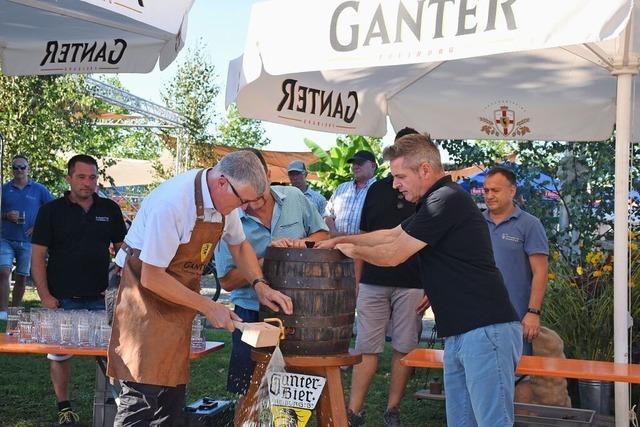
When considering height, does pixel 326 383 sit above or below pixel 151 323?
below

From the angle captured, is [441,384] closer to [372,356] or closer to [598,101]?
[372,356]

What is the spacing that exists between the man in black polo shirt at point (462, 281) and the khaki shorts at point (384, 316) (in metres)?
1.90

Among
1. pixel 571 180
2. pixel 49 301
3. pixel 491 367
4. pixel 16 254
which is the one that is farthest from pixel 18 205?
pixel 491 367

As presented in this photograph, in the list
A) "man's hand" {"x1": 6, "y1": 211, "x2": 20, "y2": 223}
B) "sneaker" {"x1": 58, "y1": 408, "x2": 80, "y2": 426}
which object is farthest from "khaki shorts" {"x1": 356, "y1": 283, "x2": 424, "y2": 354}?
"man's hand" {"x1": 6, "y1": 211, "x2": 20, "y2": 223}

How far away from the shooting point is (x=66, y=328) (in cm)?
500

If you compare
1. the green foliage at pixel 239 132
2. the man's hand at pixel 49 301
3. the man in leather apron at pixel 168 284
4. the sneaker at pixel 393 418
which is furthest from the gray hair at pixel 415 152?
the green foliage at pixel 239 132

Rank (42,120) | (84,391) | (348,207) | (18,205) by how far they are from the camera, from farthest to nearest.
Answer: (42,120)
(18,205)
(348,207)
(84,391)

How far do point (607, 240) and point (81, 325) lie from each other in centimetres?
513

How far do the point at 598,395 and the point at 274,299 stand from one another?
109 inches

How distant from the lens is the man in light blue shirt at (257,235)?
4.81 metres

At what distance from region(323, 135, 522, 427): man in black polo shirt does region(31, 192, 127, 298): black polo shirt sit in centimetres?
253

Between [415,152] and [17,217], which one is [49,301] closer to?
[415,152]

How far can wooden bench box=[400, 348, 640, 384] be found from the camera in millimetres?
4621

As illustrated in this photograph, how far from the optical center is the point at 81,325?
499 cm
